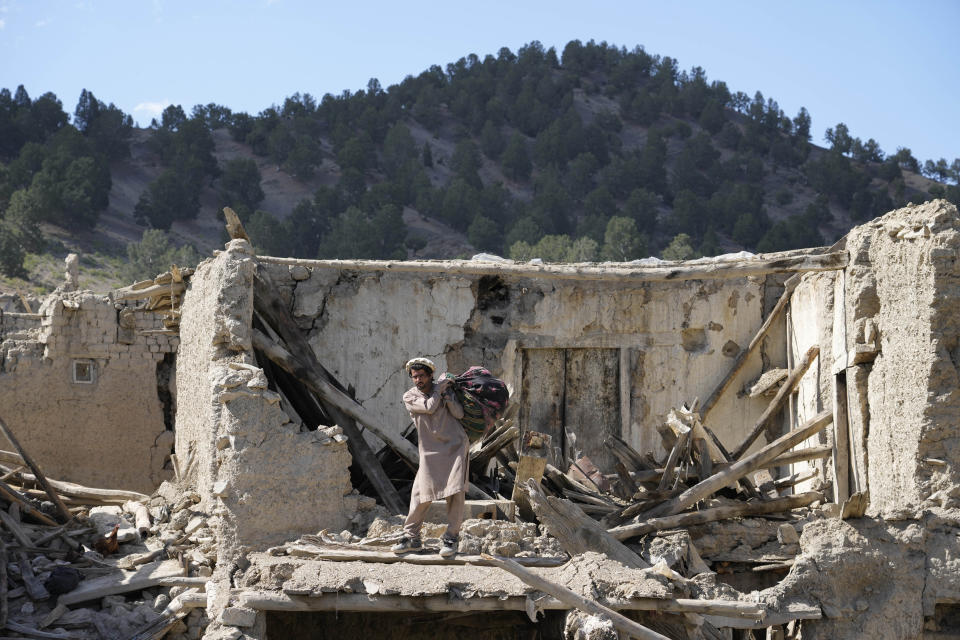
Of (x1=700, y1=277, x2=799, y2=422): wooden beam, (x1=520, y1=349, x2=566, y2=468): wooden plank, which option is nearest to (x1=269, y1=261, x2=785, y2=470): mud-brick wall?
(x1=520, y1=349, x2=566, y2=468): wooden plank

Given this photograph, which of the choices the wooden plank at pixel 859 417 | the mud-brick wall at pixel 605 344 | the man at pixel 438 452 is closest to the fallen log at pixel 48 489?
the mud-brick wall at pixel 605 344

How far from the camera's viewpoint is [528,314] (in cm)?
1327

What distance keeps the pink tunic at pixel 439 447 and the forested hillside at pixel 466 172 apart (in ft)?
80.5

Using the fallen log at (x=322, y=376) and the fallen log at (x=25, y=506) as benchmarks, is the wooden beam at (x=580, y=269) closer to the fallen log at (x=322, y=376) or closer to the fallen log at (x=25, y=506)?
the fallen log at (x=322, y=376)

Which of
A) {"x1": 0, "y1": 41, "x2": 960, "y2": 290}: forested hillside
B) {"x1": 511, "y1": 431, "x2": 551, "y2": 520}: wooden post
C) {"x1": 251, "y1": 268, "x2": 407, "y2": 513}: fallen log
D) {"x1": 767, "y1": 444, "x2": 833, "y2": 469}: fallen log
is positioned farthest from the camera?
{"x1": 0, "y1": 41, "x2": 960, "y2": 290}: forested hillside

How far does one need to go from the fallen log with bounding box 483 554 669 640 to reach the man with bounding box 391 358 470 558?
857 millimetres

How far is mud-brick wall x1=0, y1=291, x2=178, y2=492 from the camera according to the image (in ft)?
50.3

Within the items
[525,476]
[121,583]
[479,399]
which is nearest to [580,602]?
[479,399]

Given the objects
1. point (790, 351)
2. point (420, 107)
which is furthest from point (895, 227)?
point (420, 107)

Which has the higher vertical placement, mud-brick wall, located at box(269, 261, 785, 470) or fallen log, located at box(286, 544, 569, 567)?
mud-brick wall, located at box(269, 261, 785, 470)

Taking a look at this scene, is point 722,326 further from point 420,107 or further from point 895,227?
point 420,107

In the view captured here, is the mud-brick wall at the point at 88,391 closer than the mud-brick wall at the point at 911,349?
No

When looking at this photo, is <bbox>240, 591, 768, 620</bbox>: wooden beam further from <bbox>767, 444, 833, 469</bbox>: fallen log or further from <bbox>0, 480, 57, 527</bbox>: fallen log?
<bbox>0, 480, 57, 527</bbox>: fallen log

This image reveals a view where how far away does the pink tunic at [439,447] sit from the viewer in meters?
8.68
